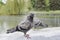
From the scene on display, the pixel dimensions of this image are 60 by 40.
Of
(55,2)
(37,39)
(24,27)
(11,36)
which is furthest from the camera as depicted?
(55,2)

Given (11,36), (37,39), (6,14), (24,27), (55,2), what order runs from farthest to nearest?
(55,2), (6,14), (11,36), (37,39), (24,27)

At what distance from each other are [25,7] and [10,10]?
66cm

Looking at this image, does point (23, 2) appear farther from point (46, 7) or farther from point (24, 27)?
point (24, 27)

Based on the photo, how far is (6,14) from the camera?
7836 millimetres

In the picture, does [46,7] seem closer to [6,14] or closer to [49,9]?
[49,9]

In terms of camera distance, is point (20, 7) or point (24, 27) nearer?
point (24, 27)

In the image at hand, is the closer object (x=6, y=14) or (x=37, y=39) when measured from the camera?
(x=37, y=39)

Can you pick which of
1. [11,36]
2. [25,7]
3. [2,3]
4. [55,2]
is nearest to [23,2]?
[25,7]

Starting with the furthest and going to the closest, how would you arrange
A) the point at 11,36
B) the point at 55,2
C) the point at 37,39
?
the point at 55,2 → the point at 11,36 → the point at 37,39

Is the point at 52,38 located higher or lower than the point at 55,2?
lower

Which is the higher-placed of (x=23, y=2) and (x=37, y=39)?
(x=23, y=2)

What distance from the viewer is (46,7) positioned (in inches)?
324

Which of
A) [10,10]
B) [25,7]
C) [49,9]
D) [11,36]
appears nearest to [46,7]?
[49,9]

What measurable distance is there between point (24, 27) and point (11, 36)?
66cm
